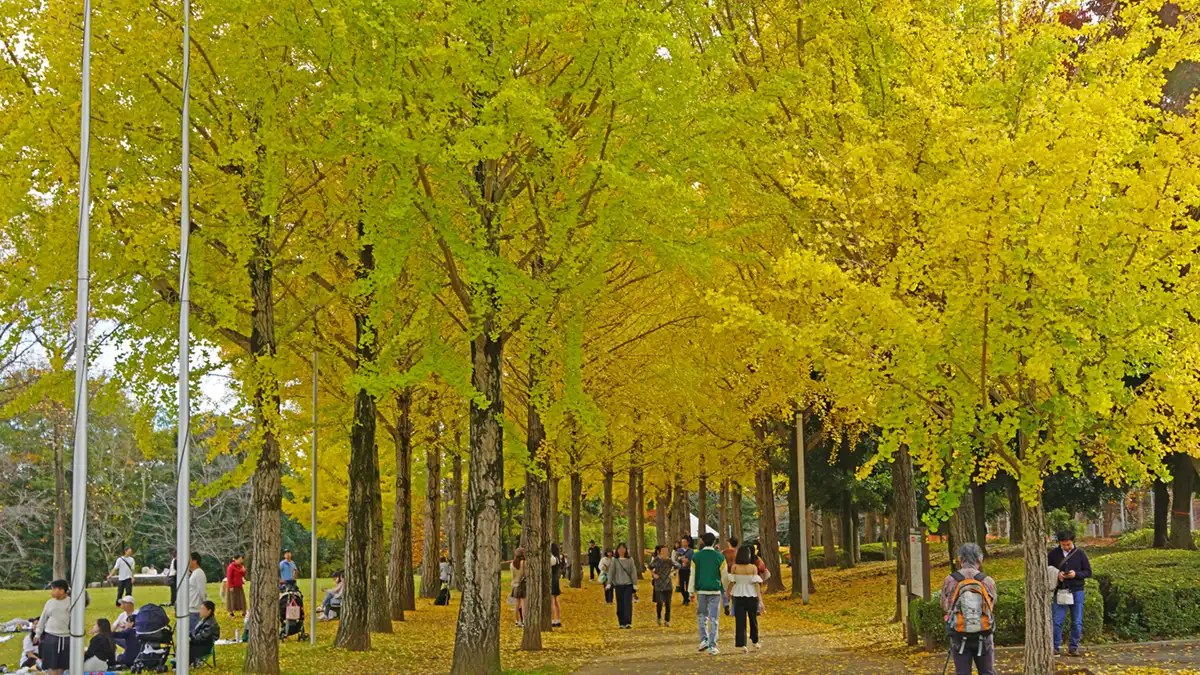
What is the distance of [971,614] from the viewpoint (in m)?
10.5

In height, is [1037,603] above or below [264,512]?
below

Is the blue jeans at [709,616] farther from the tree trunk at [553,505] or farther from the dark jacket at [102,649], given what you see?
the tree trunk at [553,505]

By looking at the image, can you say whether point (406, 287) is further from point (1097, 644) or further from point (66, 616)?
point (1097, 644)

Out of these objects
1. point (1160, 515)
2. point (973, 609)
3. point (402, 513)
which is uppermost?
point (402, 513)

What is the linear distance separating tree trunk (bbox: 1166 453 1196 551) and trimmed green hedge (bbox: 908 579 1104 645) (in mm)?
13186

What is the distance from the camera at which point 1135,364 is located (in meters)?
10.7

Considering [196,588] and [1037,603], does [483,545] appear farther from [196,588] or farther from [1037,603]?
[196,588]

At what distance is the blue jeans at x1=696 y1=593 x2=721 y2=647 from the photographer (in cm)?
1658

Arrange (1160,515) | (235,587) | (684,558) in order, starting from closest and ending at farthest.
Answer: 1. (235,587)
2. (684,558)
3. (1160,515)

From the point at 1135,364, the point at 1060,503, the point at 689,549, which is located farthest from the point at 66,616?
the point at 1060,503

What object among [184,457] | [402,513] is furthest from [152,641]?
[402,513]

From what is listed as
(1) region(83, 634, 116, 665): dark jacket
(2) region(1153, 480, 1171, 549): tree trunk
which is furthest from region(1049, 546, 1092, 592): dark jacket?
(2) region(1153, 480, 1171, 549): tree trunk

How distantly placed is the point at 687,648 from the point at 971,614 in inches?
316

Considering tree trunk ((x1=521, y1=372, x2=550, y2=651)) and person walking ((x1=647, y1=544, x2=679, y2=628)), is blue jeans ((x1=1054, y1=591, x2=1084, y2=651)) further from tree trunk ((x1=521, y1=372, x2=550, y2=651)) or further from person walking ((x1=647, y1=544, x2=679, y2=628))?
person walking ((x1=647, y1=544, x2=679, y2=628))
